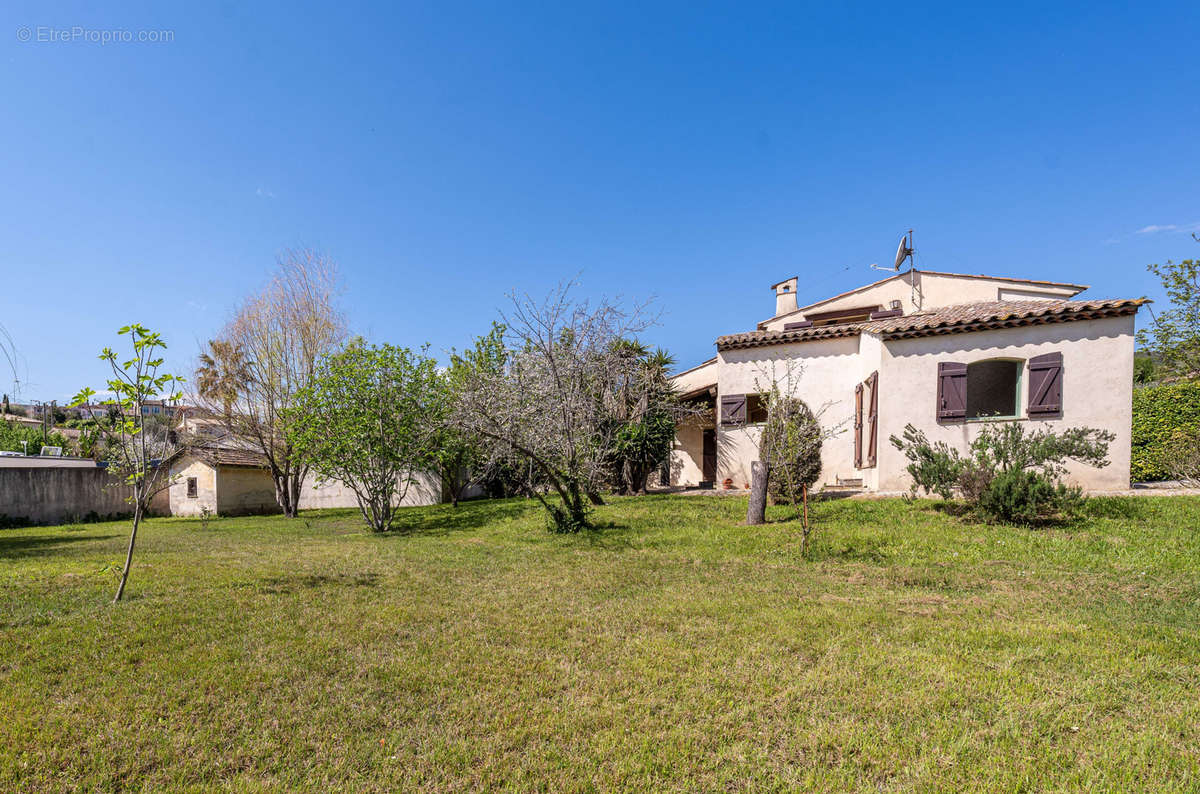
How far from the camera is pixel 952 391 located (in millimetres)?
11719

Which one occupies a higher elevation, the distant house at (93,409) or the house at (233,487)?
the distant house at (93,409)

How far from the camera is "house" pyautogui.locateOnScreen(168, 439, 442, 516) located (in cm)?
2100

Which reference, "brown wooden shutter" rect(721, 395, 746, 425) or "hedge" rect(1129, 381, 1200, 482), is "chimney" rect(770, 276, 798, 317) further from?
"hedge" rect(1129, 381, 1200, 482)

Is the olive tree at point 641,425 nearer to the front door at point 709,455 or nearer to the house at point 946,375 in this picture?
the house at point 946,375

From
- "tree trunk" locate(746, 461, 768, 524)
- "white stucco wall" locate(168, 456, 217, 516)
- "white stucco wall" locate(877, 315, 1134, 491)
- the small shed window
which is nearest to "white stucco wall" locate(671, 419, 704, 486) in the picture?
"white stucco wall" locate(877, 315, 1134, 491)

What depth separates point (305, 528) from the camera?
14.6 meters

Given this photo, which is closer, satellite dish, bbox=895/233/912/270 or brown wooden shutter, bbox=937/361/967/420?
brown wooden shutter, bbox=937/361/967/420

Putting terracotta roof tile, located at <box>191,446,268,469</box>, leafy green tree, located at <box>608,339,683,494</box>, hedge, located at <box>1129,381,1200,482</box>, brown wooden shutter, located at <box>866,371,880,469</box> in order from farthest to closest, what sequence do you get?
terracotta roof tile, located at <box>191,446,268,469</box>, leafy green tree, located at <box>608,339,683,494</box>, hedge, located at <box>1129,381,1200,482</box>, brown wooden shutter, located at <box>866,371,880,469</box>

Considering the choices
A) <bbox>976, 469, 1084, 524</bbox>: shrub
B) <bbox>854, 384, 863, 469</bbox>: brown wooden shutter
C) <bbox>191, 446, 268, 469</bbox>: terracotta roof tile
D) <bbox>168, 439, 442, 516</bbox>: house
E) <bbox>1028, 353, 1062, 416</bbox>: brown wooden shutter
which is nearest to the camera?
<bbox>976, 469, 1084, 524</bbox>: shrub

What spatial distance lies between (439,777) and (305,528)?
45.8 ft

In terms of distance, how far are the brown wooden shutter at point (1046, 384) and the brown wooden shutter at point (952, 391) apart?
1.26 metres

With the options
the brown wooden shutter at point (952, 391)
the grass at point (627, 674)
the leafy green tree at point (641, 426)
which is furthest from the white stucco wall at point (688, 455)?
the grass at point (627, 674)

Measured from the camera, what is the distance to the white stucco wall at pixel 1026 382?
35.7 feet

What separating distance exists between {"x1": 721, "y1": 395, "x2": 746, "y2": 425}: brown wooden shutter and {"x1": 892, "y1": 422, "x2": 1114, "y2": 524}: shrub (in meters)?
6.50
